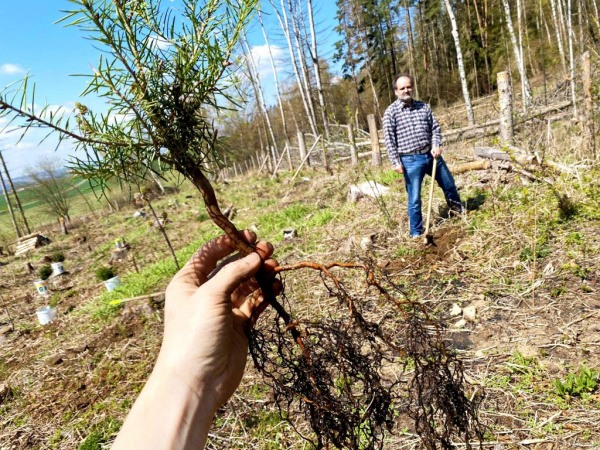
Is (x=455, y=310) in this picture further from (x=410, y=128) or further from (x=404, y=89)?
(x=404, y=89)

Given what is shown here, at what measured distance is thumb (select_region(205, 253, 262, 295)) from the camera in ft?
3.98

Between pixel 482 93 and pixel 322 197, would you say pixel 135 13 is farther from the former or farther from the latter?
pixel 482 93

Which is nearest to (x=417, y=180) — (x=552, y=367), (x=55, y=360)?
(x=552, y=367)

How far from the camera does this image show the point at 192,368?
4.07 ft

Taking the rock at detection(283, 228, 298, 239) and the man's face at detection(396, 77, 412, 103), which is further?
the rock at detection(283, 228, 298, 239)

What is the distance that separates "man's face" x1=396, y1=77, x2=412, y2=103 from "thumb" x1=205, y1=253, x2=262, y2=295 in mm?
3760

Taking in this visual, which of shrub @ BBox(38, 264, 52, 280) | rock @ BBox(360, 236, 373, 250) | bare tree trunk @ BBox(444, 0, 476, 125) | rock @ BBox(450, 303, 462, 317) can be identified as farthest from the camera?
bare tree trunk @ BBox(444, 0, 476, 125)

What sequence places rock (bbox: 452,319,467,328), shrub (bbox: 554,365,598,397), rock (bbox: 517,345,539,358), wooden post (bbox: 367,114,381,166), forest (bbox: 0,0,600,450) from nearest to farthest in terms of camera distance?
forest (bbox: 0,0,600,450)
shrub (bbox: 554,365,598,397)
rock (bbox: 517,345,539,358)
rock (bbox: 452,319,467,328)
wooden post (bbox: 367,114,381,166)

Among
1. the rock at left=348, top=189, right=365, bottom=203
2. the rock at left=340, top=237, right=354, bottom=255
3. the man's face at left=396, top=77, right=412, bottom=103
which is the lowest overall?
the rock at left=340, top=237, right=354, bottom=255

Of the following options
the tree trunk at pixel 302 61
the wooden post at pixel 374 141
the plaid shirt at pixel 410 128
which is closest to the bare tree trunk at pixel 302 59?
the tree trunk at pixel 302 61

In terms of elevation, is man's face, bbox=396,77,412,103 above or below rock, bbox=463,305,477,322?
above

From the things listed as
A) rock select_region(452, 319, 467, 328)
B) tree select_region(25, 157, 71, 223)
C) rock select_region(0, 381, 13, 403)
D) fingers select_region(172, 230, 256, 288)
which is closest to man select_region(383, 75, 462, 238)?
rock select_region(452, 319, 467, 328)

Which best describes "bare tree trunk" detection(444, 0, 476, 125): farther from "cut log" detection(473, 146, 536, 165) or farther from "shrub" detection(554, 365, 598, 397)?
"shrub" detection(554, 365, 598, 397)

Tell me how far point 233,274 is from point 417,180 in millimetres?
3661
